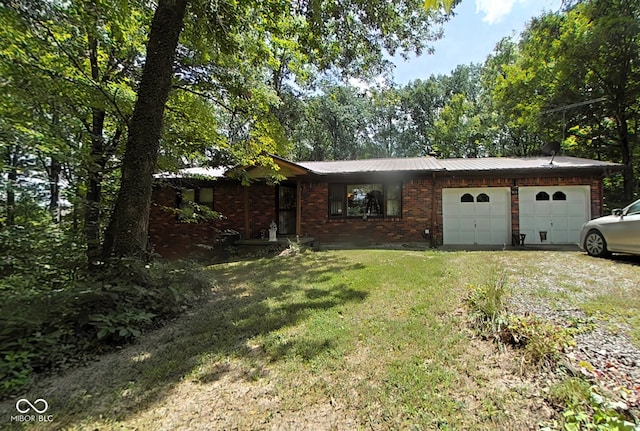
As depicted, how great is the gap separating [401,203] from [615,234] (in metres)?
5.84

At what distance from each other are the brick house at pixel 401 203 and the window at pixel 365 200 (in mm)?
38

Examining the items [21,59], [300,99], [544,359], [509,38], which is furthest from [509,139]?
[21,59]

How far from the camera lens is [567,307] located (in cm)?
392

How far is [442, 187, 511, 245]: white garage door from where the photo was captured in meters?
11.0

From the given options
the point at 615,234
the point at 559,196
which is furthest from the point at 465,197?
the point at 615,234

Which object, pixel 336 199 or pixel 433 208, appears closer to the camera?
pixel 433 208

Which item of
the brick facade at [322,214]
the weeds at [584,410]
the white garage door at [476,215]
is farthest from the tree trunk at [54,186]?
the white garage door at [476,215]

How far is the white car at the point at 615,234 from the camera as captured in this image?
6.34 m

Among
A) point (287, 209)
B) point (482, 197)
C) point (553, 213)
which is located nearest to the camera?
point (553, 213)

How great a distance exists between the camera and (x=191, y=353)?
3.16 meters

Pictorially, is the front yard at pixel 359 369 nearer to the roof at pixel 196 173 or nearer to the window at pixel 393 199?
the roof at pixel 196 173

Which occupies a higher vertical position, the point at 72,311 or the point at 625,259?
the point at 625,259

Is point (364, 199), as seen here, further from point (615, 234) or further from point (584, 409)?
point (584, 409)

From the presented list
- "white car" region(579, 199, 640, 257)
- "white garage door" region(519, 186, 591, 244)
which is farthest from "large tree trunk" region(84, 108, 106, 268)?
"white garage door" region(519, 186, 591, 244)
